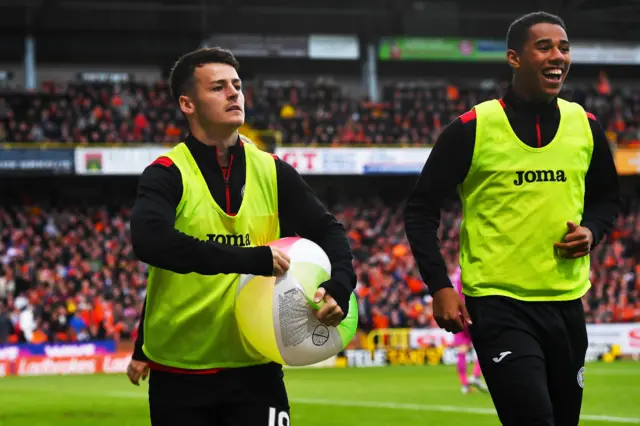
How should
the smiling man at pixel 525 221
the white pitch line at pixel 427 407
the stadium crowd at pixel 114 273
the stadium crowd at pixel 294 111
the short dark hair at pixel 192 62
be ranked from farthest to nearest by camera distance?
1. the stadium crowd at pixel 294 111
2. the stadium crowd at pixel 114 273
3. the white pitch line at pixel 427 407
4. the smiling man at pixel 525 221
5. the short dark hair at pixel 192 62

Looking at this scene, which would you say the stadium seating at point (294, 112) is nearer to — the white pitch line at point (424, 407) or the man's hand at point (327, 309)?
the white pitch line at point (424, 407)

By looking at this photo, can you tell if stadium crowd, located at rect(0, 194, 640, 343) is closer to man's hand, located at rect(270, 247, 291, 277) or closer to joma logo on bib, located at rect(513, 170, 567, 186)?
joma logo on bib, located at rect(513, 170, 567, 186)

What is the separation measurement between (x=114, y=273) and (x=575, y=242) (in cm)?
2750

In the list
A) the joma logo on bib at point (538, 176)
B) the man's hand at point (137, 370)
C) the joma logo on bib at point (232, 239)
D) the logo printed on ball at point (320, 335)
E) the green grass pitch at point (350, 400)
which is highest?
the joma logo on bib at point (538, 176)

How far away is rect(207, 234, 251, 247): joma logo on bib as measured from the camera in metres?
5.10

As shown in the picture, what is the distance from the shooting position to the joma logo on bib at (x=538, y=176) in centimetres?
572

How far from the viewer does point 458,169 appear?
5867 mm

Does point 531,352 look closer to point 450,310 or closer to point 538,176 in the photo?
point 450,310

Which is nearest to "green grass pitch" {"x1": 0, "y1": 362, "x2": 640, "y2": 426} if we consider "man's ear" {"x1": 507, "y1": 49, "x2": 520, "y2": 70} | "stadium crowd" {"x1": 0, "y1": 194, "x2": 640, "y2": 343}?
"stadium crowd" {"x1": 0, "y1": 194, "x2": 640, "y2": 343}

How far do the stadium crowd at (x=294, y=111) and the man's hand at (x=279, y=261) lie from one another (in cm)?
3156

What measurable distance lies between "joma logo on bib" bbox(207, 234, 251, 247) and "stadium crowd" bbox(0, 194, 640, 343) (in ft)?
76.6

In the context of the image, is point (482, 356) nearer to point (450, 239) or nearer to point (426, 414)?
point (426, 414)

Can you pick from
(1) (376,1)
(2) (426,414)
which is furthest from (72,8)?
(2) (426,414)

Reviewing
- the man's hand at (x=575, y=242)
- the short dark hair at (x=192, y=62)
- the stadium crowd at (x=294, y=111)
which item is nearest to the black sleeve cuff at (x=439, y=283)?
the man's hand at (x=575, y=242)
